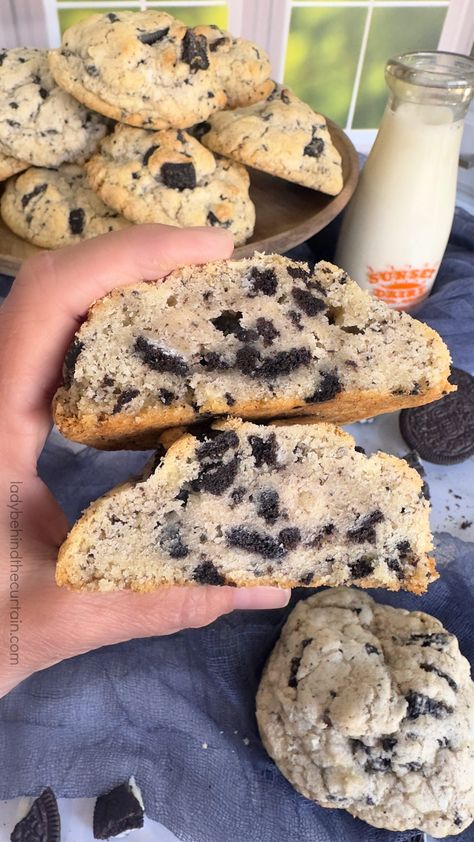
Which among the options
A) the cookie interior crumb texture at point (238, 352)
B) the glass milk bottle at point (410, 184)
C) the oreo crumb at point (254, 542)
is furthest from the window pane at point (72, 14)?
the oreo crumb at point (254, 542)

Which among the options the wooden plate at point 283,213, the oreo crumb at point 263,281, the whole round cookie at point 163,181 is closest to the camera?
the oreo crumb at point 263,281

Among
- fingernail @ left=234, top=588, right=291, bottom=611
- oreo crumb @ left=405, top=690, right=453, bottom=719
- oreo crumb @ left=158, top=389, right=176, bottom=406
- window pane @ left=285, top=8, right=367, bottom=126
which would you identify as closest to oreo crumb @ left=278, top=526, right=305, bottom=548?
fingernail @ left=234, top=588, right=291, bottom=611

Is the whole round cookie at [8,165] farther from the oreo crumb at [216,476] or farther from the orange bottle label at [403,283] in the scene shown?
the oreo crumb at [216,476]

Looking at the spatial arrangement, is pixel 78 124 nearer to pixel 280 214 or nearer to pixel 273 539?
pixel 280 214

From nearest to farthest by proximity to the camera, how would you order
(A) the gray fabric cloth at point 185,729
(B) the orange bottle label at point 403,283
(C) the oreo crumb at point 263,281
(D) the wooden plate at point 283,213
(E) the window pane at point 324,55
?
Answer: (C) the oreo crumb at point 263,281 → (A) the gray fabric cloth at point 185,729 → (D) the wooden plate at point 283,213 → (B) the orange bottle label at point 403,283 → (E) the window pane at point 324,55

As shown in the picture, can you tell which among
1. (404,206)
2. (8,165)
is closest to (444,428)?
(404,206)

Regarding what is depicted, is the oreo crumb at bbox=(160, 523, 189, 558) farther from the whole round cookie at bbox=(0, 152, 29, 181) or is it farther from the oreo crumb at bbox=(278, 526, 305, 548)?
the whole round cookie at bbox=(0, 152, 29, 181)

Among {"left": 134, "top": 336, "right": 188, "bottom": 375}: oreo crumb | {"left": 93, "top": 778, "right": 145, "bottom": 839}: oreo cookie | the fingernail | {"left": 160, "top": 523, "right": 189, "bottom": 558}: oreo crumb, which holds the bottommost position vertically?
{"left": 93, "top": 778, "right": 145, "bottom": 839}: oreo cookie
